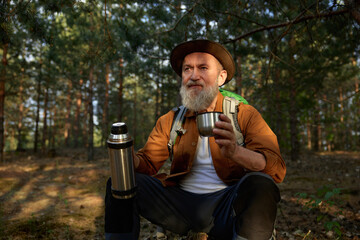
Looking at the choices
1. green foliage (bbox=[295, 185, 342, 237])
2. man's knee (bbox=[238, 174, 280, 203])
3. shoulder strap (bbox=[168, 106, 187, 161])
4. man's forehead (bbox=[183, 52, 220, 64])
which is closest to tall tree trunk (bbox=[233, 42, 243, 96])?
man's forehead (bbox=[183, 52, 220, 64])

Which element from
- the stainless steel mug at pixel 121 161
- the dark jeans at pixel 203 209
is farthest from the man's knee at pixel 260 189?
the stainless steel mug at pixel 121 161

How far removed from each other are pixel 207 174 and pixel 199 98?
0.83 meters

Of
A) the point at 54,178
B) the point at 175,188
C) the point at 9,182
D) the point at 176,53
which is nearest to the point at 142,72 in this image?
the point at 54,178

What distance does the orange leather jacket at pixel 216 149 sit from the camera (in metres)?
1.92

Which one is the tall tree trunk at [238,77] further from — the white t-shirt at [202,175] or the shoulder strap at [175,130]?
the white t-shirt at [202,175]

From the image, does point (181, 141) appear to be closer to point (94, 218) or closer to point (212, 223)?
point (212, 223)

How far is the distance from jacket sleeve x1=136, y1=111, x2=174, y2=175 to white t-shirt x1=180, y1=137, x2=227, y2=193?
1.16 ft

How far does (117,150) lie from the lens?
5.83 ft

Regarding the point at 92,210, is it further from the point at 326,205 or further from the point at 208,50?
the point at 326,205

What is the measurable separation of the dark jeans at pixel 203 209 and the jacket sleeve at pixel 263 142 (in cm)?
18

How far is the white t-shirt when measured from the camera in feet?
7.77

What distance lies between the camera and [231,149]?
1.68 metres

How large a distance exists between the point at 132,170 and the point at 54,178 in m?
8.98

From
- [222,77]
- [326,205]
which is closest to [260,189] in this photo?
[222,77]
